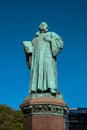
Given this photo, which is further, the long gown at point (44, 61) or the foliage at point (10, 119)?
the foliage at point (10, 119)

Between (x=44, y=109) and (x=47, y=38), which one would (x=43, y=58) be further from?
(x=44, y=109)

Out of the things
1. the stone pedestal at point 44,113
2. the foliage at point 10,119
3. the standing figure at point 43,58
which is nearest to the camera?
the stone pedestal at point 44,113

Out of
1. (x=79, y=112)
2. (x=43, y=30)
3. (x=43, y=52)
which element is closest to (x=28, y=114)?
(x=43, y=52)

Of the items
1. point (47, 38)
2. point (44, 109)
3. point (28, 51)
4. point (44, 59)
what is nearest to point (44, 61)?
point (44, 59)

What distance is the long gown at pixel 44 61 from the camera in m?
15.8

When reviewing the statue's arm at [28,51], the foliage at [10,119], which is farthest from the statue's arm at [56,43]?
the foliage at [10,119]

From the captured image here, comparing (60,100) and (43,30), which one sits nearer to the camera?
(60,100)

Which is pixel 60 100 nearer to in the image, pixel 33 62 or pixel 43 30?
pixel 33 62

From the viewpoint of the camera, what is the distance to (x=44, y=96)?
15.4 metres

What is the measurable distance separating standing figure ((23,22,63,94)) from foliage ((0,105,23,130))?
1562 inches

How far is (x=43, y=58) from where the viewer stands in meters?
16.3

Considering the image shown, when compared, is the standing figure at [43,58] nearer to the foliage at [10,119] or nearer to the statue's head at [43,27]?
the statue's head at [43,27]

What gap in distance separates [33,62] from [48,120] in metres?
2.68

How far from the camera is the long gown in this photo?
15820 mm
